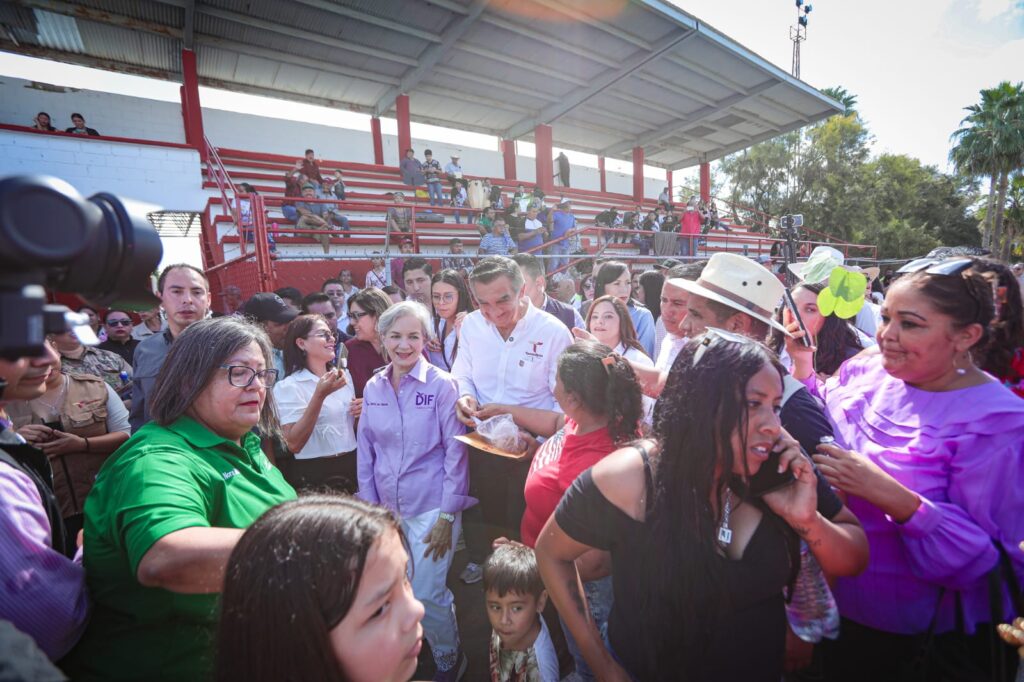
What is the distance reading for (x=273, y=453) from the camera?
8.83ft

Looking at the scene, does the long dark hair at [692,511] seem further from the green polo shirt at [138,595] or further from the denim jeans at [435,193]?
the denim jeans at [435,193]

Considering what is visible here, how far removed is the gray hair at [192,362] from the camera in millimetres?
1478

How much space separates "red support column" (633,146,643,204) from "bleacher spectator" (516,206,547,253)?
11032 millimetres

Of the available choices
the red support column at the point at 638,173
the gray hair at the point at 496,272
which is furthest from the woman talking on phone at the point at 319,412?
the red support column at the point at 638,173

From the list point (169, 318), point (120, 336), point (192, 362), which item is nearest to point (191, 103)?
point (120, 336)

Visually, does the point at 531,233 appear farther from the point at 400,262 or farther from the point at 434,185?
the point at 434,185

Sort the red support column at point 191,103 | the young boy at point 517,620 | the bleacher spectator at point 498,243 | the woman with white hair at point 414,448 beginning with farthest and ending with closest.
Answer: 1. the red support column at point 191,103
2. the bleacher spectator at point 498,243
3. the woman with white hair at point 414,448
4. the young boy at point 517,620

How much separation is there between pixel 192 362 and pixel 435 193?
43.9 ft

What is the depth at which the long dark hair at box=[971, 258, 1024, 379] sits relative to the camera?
1.83m

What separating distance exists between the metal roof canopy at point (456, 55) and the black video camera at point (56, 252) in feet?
40.9

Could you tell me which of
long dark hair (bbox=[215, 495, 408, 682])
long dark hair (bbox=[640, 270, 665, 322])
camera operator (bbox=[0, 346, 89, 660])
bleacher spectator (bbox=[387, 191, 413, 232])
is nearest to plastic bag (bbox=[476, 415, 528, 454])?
long dark hair (bbox=[215, 495, 408, 682])

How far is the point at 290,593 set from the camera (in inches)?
34.5

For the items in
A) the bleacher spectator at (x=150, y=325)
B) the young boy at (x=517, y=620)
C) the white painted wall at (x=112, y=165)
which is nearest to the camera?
the young boy at (x=517, y=620)

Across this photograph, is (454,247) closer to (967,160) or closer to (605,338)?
(605,338)
